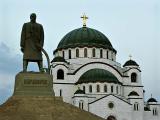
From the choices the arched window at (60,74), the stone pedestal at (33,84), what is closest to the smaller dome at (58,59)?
the arched window at (60,74)

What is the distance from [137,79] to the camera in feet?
231

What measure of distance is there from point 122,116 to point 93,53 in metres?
11.3

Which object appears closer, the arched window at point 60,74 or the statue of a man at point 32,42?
the statue of a man at point 32,42

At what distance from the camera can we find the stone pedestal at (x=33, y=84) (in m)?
19.7

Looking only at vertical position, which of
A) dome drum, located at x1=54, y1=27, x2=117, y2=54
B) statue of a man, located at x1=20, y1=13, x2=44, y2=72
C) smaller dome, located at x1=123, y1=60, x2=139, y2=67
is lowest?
statue of a man, located at x1=20, y1=13, x2=44, y2=72

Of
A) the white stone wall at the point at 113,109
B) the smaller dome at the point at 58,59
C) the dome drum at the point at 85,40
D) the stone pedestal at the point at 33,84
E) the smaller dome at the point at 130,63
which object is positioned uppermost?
the dome drum at the point at 85,40

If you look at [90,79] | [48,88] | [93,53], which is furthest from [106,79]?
[48,88]

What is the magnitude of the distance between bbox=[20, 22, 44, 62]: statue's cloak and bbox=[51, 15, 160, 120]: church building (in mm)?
42319

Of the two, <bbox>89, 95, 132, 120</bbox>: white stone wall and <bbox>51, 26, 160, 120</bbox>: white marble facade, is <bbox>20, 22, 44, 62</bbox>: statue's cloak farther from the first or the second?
<bbox>89, 95, 132, 120</bbox>: white stone wall

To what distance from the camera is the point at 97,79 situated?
211 ft

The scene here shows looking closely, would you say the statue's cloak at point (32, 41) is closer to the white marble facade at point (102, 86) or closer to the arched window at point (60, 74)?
the white marble facade at point (102, 86)

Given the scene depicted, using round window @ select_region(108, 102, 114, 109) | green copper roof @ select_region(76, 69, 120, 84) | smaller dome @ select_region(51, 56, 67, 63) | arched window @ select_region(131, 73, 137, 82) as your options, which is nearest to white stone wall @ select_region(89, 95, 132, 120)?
round window @ select_region(108, 102, 114, 109)

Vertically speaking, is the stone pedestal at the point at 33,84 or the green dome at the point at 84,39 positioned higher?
the green dome at the point at 84,39

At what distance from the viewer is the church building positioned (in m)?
63.4
